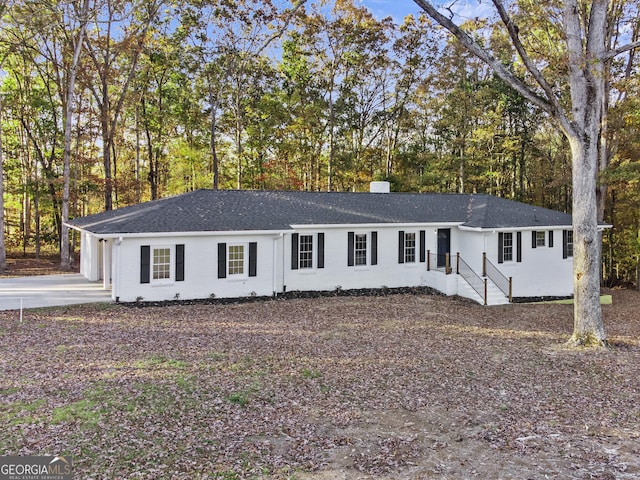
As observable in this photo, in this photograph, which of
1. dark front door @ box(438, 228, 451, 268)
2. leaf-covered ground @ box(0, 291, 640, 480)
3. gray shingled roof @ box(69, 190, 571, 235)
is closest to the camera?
leaf-covered ground @ box(0, 291, 640, 480)

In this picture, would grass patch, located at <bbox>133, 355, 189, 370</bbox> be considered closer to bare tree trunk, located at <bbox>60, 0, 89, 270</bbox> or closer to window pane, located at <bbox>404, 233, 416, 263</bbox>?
window pane, located at <bbox>404, 233, 416, 263</bbox>

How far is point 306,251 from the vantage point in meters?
17.0

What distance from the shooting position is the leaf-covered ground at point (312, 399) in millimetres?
4934

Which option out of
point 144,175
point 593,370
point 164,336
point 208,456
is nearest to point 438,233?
point 593,370

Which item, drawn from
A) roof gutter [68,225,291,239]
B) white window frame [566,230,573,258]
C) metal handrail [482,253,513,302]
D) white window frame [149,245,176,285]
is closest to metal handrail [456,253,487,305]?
metal handrail [482,253,513,302]

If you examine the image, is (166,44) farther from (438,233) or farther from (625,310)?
(625,310)

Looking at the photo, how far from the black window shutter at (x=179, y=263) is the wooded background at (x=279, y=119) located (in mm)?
11089

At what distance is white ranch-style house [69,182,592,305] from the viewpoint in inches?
562

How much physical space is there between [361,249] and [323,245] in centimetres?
170

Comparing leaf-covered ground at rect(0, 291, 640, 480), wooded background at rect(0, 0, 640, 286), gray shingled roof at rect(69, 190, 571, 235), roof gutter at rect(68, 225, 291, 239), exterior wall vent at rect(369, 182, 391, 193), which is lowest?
leaf-covered ground at rect(0, 291, 640, 480)

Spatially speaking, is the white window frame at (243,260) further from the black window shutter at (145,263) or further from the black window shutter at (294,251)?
the black window shutter at (145,263)

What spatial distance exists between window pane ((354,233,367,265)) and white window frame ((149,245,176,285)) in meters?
6.97

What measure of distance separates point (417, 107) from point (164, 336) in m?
24.7

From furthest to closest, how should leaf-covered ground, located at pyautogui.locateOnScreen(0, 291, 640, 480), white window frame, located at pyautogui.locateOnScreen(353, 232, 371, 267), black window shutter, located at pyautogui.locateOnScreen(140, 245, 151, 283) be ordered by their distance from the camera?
white window frame, located at pyautogui.locateOnScreen(353, 232, 371, 267) → black window shutter, located at pyautogui.locateOnScreen(140, 245, 151, 283) → leaf-covered ground, located at pyautogui.locateOnScreen(0, 291, 640, 480)
